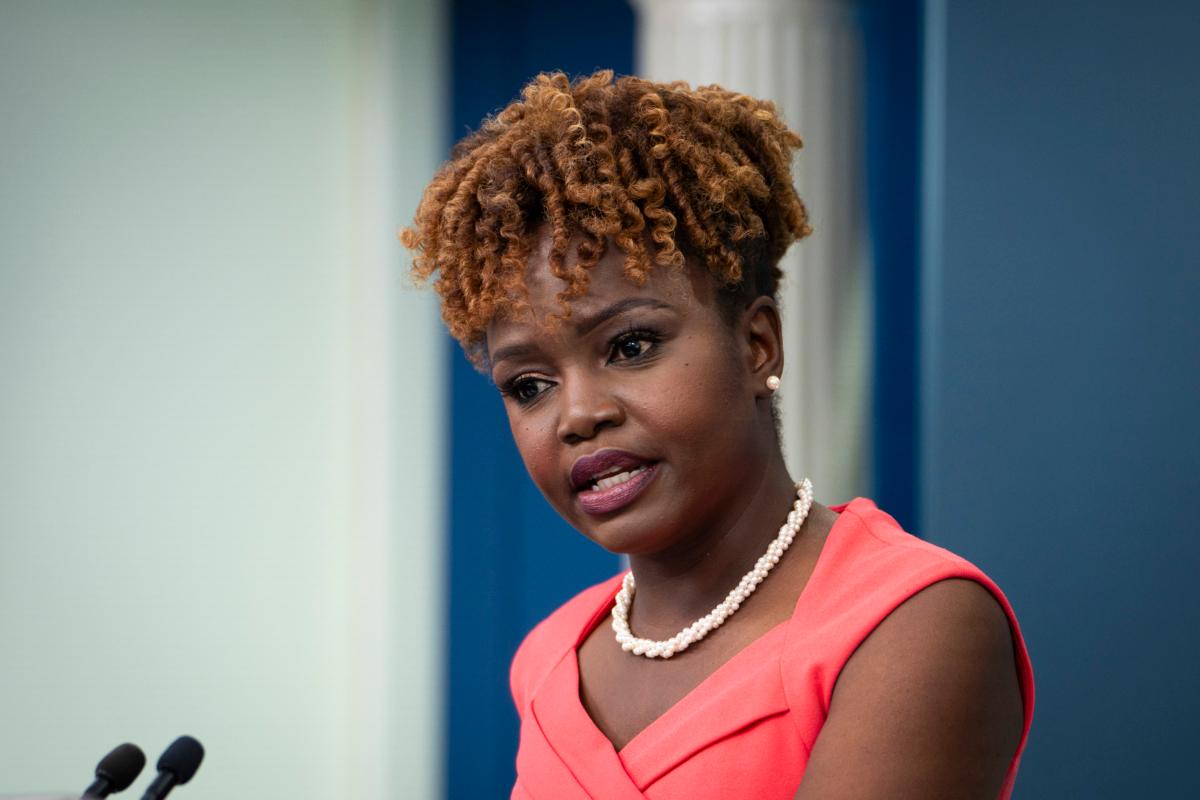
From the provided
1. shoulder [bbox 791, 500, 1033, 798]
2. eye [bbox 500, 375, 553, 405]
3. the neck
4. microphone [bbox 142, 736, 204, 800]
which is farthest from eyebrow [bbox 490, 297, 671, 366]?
microphone [bbox 142, 736, 204, 800]

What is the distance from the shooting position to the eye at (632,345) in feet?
4.69

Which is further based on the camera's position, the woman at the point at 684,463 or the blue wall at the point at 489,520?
the blue wall at the point at 489,520

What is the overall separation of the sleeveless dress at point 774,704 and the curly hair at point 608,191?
347 millimetres

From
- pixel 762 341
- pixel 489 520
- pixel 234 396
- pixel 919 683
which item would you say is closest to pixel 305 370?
pixel 234 396

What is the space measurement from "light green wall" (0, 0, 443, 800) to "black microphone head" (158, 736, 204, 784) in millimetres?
2399

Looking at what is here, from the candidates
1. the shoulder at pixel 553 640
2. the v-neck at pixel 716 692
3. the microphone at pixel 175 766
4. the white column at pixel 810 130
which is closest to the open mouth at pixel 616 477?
the v-neck at pixel 716 692

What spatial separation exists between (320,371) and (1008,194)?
225 cm

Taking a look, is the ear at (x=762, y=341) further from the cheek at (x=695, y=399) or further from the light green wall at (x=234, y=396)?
the light green wall at (x=234, y=396)

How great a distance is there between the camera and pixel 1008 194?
2.38 m

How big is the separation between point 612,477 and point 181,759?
56 cm

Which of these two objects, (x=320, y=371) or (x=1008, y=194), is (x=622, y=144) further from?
(x=320, y=371)

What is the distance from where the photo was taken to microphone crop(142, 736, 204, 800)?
1295mm

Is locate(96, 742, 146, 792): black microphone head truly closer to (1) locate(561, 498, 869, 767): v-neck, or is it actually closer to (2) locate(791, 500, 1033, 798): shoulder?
(1) locate(561, 498, 869, 767): v-neck

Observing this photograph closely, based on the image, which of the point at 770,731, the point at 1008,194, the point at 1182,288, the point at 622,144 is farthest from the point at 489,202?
the point at 1182,288
